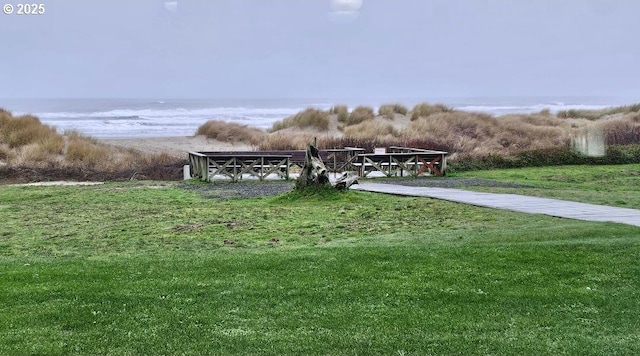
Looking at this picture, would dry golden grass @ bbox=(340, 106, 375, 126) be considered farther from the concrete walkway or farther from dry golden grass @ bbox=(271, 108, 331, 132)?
the concrete walkway

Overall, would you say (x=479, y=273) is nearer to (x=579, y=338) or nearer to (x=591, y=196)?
(x=579, y=338)

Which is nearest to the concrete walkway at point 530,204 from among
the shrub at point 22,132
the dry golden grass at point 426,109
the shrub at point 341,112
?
the shrub at point 22,132

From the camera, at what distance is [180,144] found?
39.7 metres

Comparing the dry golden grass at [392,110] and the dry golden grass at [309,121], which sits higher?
the dry golden grass at [392,110]

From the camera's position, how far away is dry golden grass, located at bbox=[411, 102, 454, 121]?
4737 cm

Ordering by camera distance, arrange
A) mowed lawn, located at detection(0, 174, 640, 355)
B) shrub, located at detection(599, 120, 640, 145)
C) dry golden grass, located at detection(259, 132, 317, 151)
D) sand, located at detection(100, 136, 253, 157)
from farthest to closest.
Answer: sand, located at detection(100, 136, 253, 157), shrub, located at detection(599, 120, 640, 145), dry golden grass, located at detection(259, 132, 317, 151), mowed lawn, located at detection(0, 174, 640, 355)

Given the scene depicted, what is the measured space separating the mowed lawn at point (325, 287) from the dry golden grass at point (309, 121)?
31.2 m

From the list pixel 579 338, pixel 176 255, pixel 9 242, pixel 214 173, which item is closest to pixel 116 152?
pixel 214 173

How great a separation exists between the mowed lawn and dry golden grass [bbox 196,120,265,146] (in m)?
26.9

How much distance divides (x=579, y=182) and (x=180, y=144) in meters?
24.3

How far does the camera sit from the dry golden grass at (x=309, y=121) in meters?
43.7

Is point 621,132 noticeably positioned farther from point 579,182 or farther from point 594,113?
point 594,113

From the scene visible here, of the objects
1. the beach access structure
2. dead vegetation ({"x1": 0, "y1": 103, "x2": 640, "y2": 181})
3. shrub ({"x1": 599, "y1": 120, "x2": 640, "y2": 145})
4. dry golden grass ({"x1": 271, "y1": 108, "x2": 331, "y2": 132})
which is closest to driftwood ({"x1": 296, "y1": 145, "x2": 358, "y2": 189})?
the beach access structure

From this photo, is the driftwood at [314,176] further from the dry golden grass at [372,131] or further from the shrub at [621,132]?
the shrub at [621,132]
